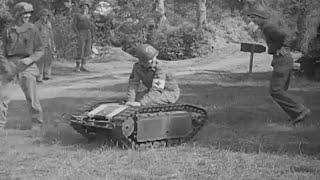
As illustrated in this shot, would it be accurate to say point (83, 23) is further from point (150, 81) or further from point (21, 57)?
point (150, 81)

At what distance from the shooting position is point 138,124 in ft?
25.2

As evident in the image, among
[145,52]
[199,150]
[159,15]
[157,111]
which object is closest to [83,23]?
[159,15]

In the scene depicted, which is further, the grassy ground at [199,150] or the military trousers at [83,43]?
the military trousers at [83,43]

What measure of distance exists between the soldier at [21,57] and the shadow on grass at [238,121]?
0.75 metres

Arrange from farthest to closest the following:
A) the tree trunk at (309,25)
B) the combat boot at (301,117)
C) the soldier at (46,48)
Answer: the soldier at (46,48), the tree trunk at (309,25), the combat boot at (301,117)

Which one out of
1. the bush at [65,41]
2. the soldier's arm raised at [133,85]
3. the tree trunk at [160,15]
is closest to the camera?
the soldier's arm raised at [133,85]

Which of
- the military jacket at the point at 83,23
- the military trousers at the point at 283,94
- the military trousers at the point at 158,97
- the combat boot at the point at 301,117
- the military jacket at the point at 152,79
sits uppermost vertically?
the military jacket at the point at 152,79

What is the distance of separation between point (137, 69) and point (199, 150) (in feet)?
5.37

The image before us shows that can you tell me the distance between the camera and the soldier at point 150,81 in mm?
8312

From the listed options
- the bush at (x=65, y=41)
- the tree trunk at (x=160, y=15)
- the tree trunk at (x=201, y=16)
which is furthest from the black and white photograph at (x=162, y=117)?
the tree trunk at (x=201, y=16)

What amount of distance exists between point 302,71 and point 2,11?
11.2 meters

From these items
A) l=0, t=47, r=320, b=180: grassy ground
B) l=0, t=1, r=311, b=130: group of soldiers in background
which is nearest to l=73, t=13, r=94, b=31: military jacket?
l=0, t=47, r=320, b=180: grassy ground

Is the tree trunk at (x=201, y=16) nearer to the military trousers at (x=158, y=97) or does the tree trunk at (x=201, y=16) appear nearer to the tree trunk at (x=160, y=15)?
the tree trunk at (x=160, y=15)

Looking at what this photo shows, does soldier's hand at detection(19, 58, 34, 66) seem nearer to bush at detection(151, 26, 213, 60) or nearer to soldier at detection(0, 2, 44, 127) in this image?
soldier at detection(0, 2, 44, 127)
